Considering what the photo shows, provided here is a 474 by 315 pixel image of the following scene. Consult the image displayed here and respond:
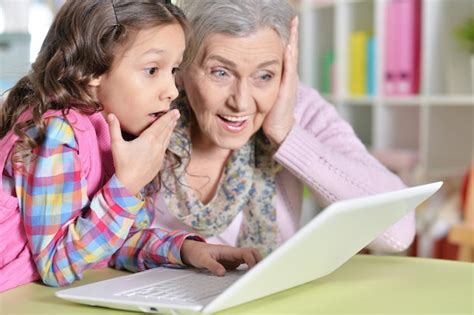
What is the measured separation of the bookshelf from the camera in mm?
3369

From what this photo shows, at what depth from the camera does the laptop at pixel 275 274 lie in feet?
2.57

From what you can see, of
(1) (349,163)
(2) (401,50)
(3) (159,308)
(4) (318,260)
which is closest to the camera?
(3) (159,308)

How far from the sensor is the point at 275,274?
84 centimetres

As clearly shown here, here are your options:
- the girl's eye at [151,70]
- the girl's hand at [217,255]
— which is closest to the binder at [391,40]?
the girl's hand at [217,255]

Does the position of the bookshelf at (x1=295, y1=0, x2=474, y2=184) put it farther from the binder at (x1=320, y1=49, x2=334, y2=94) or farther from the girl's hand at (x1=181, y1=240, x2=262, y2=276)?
the girl's hand at (x1=181, y1=240, x2=262, y2=276)

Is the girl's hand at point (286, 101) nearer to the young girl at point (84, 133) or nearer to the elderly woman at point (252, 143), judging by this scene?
the elderly woman at point (252, 143)

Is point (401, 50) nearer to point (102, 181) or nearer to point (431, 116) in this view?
point (431, 116)

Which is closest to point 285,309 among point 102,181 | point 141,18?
point 102,181

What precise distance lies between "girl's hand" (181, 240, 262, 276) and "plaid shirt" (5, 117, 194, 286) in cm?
15

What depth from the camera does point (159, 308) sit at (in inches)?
32.5

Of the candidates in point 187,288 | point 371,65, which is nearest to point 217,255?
point 187,288

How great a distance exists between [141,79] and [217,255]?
0.86 feet

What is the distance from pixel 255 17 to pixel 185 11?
13 cm

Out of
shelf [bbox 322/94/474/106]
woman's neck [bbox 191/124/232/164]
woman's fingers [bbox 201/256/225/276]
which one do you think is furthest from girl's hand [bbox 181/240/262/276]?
shelf [bbox 322/94/474/106]
